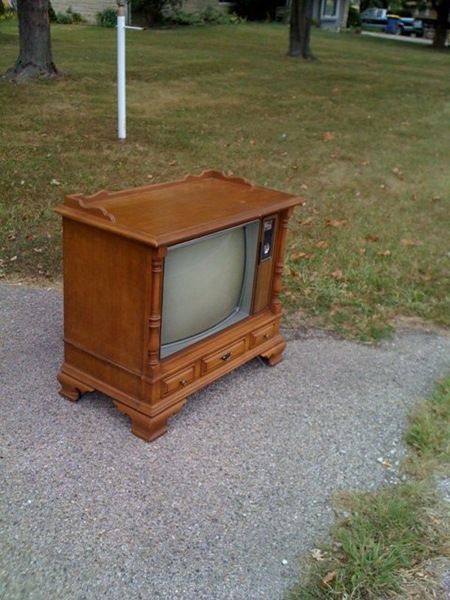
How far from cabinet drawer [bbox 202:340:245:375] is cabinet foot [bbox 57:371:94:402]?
61 centimetres

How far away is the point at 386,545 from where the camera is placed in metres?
2.58

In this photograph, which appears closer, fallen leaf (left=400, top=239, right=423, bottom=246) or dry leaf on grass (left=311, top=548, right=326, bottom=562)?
dry leaf on grass (left=311, top=548, right=326, bottom=562)

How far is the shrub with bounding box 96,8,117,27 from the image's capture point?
22719 millimetres

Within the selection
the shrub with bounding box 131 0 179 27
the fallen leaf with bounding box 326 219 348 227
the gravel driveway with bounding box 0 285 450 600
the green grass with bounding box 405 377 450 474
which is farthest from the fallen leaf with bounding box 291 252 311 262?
the shrub with bounding box 131 0 179 27

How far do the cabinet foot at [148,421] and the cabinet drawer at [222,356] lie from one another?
25 centimetres

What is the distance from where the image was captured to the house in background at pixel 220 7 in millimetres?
23906

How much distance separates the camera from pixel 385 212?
6.85m

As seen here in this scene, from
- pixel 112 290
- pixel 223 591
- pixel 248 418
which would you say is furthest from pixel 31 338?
pixel 223 591

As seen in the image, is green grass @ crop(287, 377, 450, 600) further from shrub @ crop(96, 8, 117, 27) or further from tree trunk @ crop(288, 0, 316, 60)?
shrub @ crop(96, 8, 117, 27)

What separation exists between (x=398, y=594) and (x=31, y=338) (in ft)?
8.70

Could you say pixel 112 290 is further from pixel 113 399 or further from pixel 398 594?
pixel 398 594

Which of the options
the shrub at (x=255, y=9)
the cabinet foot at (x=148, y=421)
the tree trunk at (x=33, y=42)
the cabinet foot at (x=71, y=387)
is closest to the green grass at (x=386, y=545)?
the cabinet foot at (x=148, y=421)

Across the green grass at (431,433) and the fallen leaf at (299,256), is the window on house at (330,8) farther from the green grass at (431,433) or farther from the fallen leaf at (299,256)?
the green grass at (431,433)

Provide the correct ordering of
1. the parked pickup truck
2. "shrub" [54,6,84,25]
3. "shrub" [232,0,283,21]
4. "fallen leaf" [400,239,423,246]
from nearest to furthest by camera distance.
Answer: "fallen leaf" [400,239,423,246] < "shrub" [54,6,84,25] < "shrub" [232,0,283,21] < the parked pickup truck
